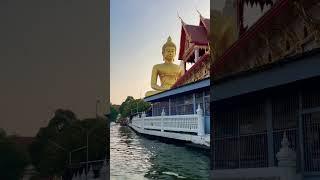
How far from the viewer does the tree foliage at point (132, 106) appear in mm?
2225

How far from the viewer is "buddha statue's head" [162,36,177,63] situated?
220 cm

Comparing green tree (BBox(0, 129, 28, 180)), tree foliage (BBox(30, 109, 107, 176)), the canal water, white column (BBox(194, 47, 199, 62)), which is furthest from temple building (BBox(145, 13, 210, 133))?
green tree (BBox(0, 129, 28, 180))

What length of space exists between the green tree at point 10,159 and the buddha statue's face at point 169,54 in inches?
27.2

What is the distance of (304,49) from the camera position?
192cm

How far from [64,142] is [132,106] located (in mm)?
322

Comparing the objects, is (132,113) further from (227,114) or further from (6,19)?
(6,19)

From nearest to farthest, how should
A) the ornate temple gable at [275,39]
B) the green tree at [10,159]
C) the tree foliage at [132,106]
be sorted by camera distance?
the ornate temple gable at [275,39] → the green tree at [10,159] → the tree foliage at [132,106]

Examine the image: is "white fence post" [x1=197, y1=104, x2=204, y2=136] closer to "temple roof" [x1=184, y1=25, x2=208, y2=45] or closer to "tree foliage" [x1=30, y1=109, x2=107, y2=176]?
"temple roof" [x1=184, y1=25, x2=208, y2=45]

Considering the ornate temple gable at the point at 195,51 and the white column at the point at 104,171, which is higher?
the ornate temple gable at the point at 195,51

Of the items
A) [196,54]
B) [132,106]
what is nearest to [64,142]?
[132,106]

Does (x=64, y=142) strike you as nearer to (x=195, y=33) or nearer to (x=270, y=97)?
(x=195, y=33)

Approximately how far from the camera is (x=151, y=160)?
2189mm

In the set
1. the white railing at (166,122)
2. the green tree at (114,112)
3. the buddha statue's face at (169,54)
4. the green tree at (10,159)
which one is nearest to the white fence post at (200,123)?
the white railing at (166,122)

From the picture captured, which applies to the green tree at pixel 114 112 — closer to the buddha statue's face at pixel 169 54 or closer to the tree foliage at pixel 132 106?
the tree foliage at pixel 132 106
